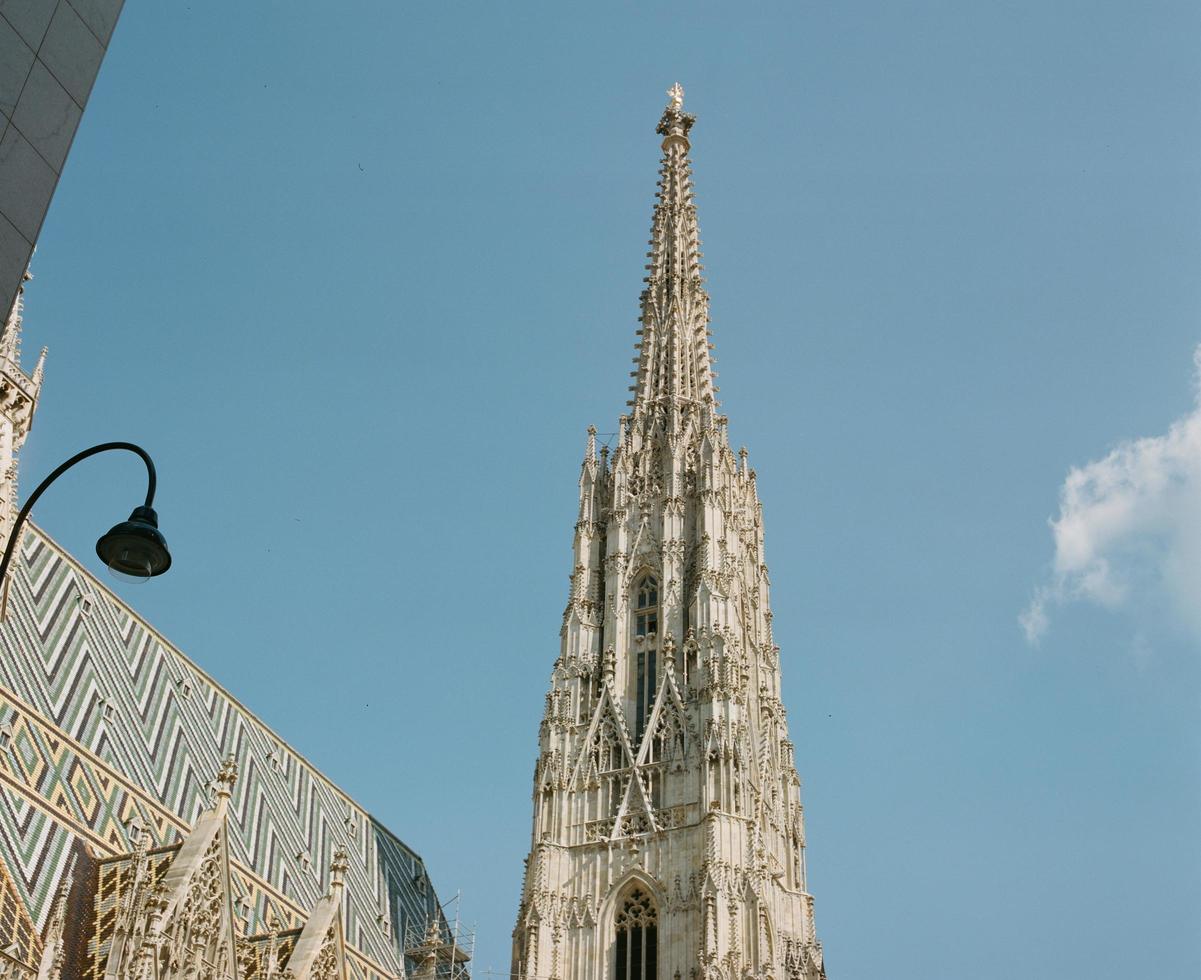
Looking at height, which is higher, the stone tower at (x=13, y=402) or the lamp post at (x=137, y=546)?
the stone tower at (x=13, y=402)

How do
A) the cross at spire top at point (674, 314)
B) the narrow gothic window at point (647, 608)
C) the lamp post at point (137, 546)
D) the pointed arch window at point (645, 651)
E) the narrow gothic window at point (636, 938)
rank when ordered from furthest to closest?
the cross at spire top at point (674, 314), the narrow gothic window at point (647, 608), the pointed arch window at point (645, 651), the narrow gothic window at point (636, 938), the lamp post at point (137, 546)

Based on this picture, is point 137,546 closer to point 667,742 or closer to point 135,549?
point 135,549

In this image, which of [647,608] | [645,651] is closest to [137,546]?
[645,651]

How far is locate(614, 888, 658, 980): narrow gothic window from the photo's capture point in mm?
36094

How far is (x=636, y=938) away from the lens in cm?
3666

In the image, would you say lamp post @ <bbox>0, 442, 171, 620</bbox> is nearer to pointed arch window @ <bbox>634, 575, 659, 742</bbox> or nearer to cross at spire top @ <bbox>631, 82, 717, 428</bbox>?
pointed arch window @ <bbox>634, 575, 659, 742</bbox>

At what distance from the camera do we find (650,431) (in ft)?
158

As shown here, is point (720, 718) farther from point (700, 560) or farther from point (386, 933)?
point (386, 933)

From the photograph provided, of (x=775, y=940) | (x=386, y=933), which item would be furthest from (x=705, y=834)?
(x=386, y=933)

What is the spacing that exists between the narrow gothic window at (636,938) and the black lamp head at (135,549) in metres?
26.3

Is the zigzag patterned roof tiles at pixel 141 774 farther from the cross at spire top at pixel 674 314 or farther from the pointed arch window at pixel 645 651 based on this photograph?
the cross at spire top at pixel 674 314

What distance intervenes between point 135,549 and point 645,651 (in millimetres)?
30837

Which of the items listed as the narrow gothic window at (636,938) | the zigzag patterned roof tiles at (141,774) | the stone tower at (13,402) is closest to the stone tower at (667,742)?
the narrow gothic window at (636,938)

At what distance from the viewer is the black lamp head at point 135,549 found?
12.0 m
